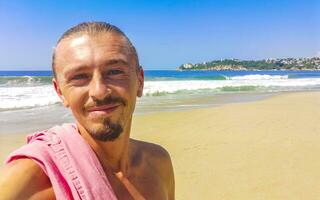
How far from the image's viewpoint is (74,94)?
146 centimetres

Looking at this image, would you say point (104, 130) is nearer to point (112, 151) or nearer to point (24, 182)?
point (112, 151)

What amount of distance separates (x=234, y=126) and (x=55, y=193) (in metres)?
7.33

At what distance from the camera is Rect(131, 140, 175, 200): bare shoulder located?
1.96 m

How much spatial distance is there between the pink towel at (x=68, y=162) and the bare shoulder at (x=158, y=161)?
0.53 m

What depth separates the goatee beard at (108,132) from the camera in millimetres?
1470

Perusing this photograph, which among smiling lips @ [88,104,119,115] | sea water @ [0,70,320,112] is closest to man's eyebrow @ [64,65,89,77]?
smiling lips @ [88,104,119,115]

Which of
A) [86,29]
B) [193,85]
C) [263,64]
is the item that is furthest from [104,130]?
[263,64]

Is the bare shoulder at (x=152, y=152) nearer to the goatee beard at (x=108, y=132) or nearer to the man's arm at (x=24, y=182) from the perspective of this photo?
the goatee beard at (x=108, y=132)

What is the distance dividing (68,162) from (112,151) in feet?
0.90

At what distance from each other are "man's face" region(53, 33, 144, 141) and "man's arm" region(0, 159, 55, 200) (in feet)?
0.86

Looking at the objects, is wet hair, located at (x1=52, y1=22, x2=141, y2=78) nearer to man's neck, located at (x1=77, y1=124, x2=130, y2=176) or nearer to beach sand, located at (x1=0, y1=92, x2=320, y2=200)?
man's neck, located at (x1=77, y1=124, x2=130, y2=176)

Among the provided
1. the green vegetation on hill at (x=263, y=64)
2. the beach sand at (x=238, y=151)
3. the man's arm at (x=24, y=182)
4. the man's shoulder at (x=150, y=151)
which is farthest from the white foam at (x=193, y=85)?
the green vegetation on hill at (x=263, y=64)

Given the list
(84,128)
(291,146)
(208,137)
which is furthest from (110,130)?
(208,137)

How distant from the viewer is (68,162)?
1.34 m
